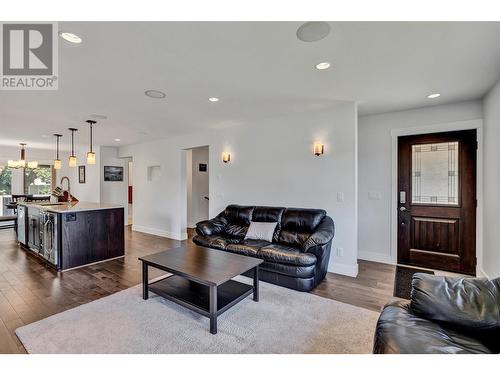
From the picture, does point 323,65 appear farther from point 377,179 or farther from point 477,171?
point 477,171

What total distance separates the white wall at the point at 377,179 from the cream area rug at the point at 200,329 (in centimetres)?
195

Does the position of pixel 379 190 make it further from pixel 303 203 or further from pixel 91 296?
pixel 91 296

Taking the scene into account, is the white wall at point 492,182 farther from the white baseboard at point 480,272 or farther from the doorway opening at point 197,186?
the doorway opening at point 197,186

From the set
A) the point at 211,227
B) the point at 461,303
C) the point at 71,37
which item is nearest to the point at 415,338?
the point at 461,303

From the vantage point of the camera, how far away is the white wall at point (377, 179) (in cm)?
396

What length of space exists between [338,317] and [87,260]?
378 cm

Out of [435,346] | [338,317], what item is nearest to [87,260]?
[338,317]

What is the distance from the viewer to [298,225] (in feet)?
11.8

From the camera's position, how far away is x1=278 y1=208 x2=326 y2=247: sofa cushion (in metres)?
3.49

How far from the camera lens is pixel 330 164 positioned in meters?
3.70

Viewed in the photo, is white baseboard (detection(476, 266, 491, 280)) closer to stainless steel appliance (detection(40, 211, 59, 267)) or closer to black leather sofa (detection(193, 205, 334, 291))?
black leather sofa (detection(193, 205, 334, 291))

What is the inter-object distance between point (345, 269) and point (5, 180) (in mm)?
9952

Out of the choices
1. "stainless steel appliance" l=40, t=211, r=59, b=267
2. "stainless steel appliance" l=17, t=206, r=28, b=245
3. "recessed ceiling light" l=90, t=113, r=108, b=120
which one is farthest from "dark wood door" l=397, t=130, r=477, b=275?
"stainless steel appliance" l=17, t=206, r=28, b=245

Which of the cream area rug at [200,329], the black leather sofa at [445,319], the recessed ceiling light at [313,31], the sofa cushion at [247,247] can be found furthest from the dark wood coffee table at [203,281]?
the recessed ceiling light at [313,31]
